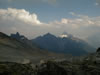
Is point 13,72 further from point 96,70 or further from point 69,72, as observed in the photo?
point 96,70

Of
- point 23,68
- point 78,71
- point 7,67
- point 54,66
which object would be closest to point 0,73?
point 7,67

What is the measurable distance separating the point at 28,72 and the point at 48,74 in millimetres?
5795

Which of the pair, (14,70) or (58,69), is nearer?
(14,70)

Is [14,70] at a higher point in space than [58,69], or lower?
higher

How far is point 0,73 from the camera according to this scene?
4425 centimetres

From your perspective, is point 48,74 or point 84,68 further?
point 48,74

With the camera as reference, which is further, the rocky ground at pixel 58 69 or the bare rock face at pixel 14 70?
the rocky ground at pixel 58 69

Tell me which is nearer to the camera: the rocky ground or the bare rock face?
the bare rock face

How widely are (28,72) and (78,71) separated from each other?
14138 mm

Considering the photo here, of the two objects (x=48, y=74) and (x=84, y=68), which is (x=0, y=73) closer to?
(x=48, y=74)

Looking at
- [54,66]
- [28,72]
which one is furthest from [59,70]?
[28,72]

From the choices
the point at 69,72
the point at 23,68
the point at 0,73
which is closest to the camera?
the point at 0,73

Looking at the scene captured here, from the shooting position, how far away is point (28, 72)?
50406 mm

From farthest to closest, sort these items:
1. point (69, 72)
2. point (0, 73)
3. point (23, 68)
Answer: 1. point (23, 68)
2. point (69, 72)
3. point (0, 73)
